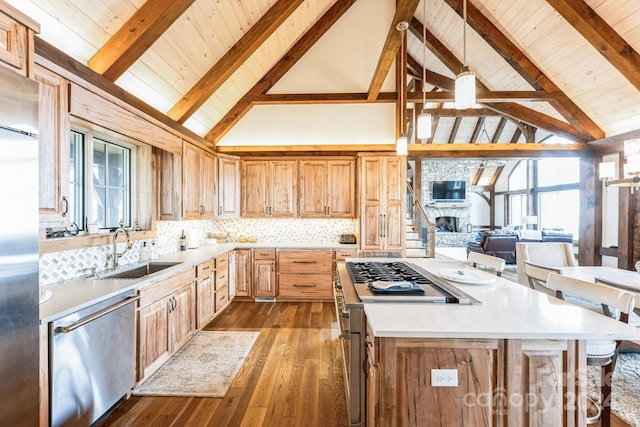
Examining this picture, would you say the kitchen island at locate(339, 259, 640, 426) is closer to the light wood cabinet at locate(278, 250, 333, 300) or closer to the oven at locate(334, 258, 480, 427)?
the oven at locate(334, 258, 480, 427)

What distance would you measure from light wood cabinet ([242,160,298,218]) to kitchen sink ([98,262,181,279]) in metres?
2.09

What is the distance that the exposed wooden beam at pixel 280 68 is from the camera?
4758 mm

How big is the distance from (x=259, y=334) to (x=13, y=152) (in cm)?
295

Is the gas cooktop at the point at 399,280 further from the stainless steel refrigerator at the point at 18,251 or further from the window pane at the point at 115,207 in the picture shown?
the window pane at the point at 115,207

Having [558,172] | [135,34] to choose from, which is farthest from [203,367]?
[558,172]

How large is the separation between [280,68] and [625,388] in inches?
223

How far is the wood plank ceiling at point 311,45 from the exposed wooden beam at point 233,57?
14 millimetres

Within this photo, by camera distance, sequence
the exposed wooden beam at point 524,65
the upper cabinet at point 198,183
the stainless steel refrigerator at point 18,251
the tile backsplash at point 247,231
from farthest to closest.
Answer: the exposed wooden beam at point 524,65, the upper cabinet at point 198,183, the tile backsplash at point 247,231, the stainless steel refrigerator at point 18,251

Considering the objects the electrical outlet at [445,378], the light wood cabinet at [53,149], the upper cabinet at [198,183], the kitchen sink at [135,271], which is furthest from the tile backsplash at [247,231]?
the electrical outlet at [445,378]

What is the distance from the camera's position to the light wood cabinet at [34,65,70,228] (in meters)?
1.81

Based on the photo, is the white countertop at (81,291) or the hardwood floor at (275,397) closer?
the white countertop at (81,291)

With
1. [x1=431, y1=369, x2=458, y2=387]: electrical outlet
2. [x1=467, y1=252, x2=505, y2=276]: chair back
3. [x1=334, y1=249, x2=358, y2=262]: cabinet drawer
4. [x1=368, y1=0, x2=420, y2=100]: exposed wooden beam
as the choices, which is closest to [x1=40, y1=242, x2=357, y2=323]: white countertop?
[x1=431, y1=369, x2=458, y2=387]: electrical outlet

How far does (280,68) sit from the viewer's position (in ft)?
16.1

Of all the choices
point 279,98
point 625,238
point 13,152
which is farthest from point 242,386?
point 625,238
